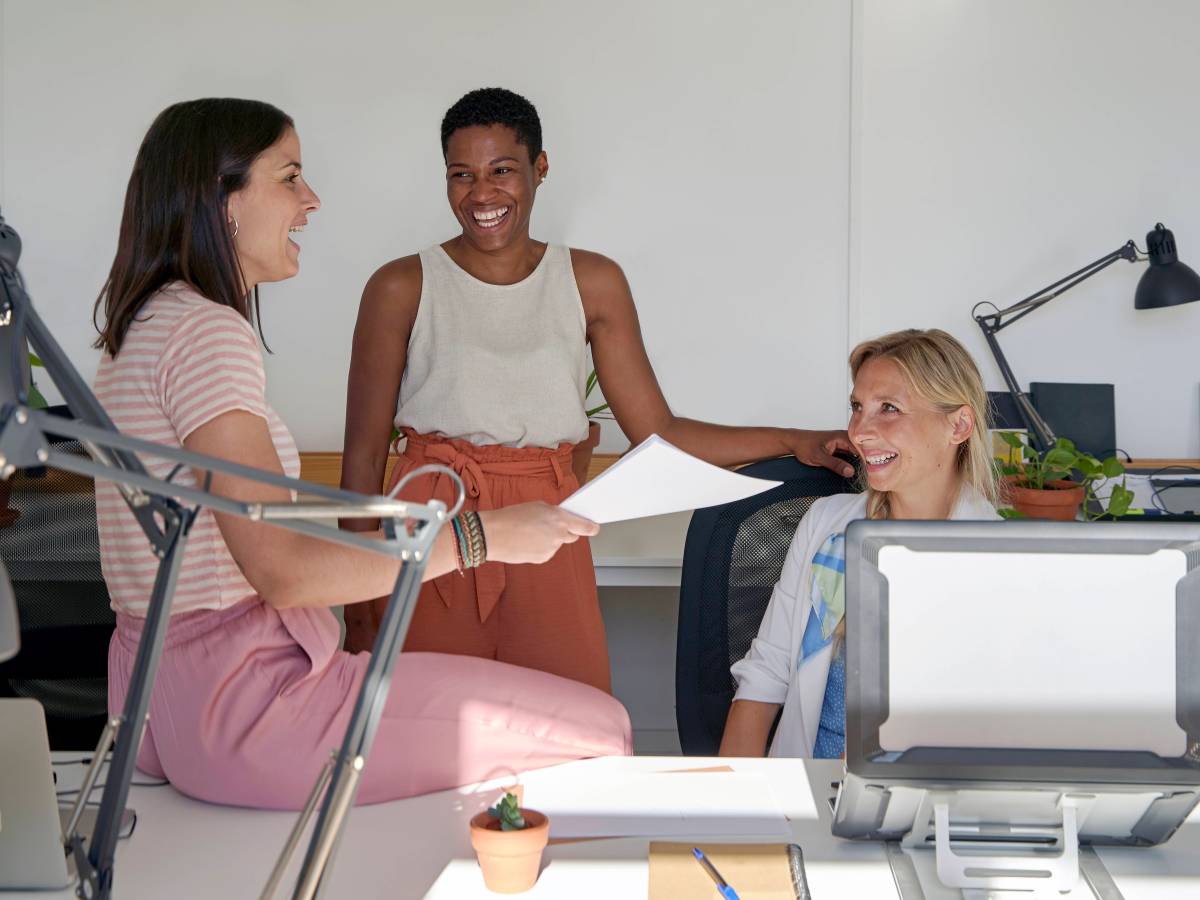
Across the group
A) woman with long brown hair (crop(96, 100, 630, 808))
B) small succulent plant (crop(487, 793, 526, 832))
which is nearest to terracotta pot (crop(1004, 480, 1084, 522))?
woman with long brown hair (crop(96, 100, 630, 808))

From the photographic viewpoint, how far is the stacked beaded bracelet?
4.77 feet

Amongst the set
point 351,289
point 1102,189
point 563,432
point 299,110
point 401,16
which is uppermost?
point 401,16

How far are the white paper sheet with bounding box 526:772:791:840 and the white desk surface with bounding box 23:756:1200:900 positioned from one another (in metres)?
0.01

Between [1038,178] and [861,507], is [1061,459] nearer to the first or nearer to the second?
[861,507]

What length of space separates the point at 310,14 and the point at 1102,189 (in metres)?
2.32

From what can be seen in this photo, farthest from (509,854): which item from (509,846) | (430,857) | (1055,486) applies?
(1055,486)

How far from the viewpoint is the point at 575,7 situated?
12.0ft

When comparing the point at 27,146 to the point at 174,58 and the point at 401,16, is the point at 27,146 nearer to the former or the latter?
the point at 174,58

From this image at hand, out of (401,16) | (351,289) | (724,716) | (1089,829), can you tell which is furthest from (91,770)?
(401,16)

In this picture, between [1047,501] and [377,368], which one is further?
[1047,501]

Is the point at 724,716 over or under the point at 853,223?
under

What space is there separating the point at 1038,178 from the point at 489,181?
2028 millimetres

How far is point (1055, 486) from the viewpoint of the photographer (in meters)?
2.54

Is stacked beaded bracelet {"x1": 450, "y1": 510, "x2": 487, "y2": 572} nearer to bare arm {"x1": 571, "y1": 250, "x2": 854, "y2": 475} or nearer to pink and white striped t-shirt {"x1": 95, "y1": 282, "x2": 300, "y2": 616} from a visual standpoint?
pink and white striped t-shirt {"x1": 95, "y1": 282, "x2": 300, "y2": 616}
